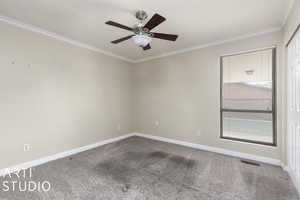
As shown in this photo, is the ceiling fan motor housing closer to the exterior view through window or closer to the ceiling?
the ceiling

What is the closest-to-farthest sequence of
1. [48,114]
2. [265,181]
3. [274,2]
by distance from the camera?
[274,2] → [265,181] → [48,114]

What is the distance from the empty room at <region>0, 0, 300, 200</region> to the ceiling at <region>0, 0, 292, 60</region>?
19 mm

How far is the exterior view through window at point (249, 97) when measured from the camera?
2756 mm

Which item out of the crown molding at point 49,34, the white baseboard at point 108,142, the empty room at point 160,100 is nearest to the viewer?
the empty room at point 160,100

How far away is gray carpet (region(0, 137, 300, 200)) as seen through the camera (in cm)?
179

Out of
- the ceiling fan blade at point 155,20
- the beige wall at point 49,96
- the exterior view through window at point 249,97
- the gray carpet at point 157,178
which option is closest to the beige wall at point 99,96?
the beige wall at point 49,96

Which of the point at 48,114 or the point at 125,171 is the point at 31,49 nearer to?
the point at 48,114

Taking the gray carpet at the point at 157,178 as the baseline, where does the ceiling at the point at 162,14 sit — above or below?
above

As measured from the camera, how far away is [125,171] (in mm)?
2383

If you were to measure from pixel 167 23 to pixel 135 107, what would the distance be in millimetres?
2982

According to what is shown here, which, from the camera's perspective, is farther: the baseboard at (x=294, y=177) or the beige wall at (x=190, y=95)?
the beige wall at (x=190, y=95)

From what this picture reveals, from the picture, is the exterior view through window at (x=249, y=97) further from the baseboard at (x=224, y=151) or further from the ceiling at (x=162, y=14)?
the ceiling at (x=162, y=14)

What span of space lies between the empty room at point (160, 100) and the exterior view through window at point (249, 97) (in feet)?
0.08

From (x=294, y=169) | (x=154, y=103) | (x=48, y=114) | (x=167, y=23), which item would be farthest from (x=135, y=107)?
(x=294, y=169)
